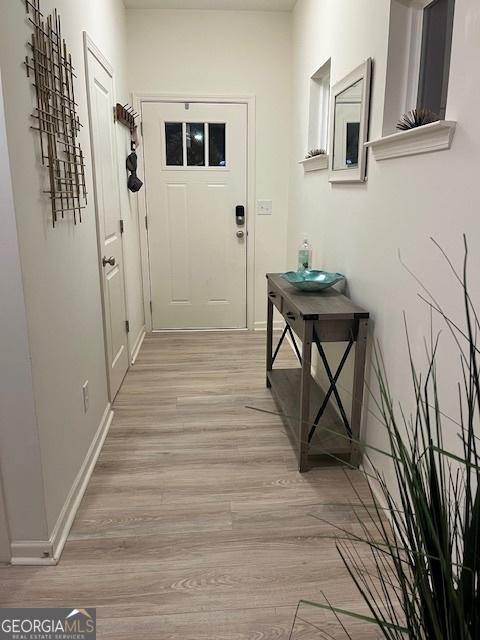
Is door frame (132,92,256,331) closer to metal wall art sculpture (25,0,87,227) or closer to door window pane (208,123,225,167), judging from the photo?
door window pane (208,123,225,167)

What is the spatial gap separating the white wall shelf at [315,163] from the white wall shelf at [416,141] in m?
0.95

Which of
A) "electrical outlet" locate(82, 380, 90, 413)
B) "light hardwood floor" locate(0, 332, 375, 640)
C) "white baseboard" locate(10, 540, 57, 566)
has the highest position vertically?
"electrical outlet" locate(82, 380, 90, 413)

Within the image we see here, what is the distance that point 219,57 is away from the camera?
405 cm

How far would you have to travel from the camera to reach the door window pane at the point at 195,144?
4.19 meters

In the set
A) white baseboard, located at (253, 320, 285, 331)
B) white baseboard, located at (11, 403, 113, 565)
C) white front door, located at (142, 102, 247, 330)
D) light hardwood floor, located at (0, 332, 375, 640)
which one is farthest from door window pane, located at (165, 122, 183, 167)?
white baseboard, located at (11, 403, 113, 565)

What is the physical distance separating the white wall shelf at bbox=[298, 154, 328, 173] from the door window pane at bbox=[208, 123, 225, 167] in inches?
37.1

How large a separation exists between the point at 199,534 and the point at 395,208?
60.3 inches

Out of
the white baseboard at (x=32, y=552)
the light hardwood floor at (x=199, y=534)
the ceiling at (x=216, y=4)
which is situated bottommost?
the light hardwood floor at (x=199, y=534)

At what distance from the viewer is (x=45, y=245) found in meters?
1.76

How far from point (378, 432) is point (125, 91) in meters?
3.28

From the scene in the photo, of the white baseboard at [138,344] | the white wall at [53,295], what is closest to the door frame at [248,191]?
the white baseboard at [138,344]

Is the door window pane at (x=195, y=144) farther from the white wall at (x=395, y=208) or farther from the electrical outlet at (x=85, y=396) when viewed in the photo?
the electrical outlet at (x=85, y=396)

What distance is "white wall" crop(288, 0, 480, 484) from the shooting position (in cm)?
140

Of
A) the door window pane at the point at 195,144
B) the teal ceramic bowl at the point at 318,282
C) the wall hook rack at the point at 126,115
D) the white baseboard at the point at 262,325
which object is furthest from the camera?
the white baseboard at the point at 262,325
